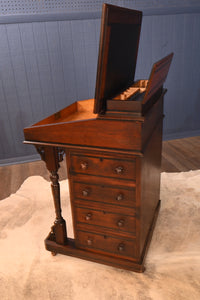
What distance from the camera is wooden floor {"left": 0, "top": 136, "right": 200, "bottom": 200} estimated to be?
3477 mm

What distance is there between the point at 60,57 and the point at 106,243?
105 inches

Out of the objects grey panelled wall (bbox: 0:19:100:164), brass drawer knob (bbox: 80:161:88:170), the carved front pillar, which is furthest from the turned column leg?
grey panelled wall (bbox: 0:19:100:164)

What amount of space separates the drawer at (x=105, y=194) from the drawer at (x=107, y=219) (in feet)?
0.33

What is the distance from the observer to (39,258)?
221 cm

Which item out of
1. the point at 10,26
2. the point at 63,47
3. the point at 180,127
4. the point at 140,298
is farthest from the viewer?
the point at 180,127

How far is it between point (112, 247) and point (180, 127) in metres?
3.07

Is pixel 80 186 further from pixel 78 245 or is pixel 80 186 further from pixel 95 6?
pixel 95 6

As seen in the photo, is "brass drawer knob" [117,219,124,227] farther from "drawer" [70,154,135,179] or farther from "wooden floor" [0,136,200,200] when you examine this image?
"wooden floor" [0,136,200,200]

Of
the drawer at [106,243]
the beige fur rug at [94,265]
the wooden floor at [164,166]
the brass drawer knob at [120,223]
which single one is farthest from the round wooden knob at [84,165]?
the wooden floor at [164,166]

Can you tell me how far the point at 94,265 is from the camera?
6.89 ft

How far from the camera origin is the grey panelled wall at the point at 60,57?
3.54 metres

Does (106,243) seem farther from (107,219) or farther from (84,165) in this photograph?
(84,165)

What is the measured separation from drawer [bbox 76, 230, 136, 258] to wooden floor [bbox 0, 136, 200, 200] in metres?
1.46

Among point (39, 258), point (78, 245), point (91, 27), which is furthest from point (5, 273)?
point (91, 27)
